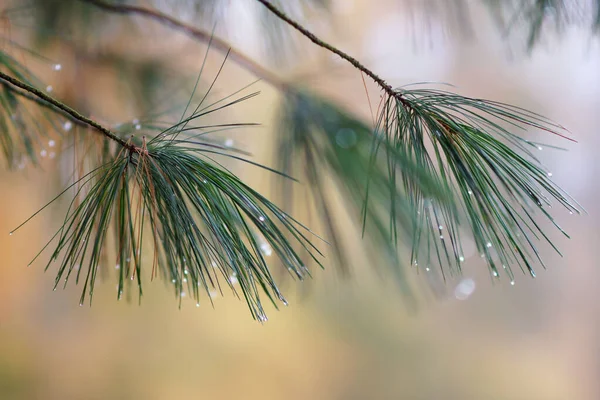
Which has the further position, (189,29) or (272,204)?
(189,29)

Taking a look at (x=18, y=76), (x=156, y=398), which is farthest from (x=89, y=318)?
(x=18, y=76)

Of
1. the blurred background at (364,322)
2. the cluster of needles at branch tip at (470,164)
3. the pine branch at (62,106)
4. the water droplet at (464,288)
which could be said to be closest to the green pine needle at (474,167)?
the cluster of needles at branch tip at (470,164)

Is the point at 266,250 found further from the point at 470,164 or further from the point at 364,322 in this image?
the point at 364,322

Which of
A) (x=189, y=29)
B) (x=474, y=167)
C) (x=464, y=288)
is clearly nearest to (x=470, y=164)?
(x=474, y=167)

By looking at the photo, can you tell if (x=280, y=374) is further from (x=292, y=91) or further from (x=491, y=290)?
(x=292, y=91)

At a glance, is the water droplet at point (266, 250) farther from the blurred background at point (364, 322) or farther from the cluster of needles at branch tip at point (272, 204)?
the blurred background at point (364, 322)

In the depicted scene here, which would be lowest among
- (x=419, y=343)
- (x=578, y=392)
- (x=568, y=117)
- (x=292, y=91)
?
(x=578, y=392)

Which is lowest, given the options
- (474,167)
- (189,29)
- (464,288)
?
(474,167)
